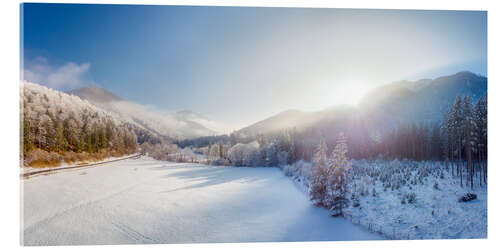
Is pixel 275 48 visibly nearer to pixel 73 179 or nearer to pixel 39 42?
pixel 39 42

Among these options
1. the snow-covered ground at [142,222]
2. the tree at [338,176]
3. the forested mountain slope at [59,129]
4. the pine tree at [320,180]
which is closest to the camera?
the snow-covered ground at [142,222]

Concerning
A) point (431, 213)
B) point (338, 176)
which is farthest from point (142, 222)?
point (431, 213)

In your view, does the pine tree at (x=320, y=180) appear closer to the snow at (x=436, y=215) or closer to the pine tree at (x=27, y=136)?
the snow at (x=436, y=215)

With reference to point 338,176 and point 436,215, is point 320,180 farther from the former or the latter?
point 436,215

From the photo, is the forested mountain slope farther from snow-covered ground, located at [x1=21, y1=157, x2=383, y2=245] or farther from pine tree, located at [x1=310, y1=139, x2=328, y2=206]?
pine tree, located at [x1=310, y1=139, x2=328, y2=206]

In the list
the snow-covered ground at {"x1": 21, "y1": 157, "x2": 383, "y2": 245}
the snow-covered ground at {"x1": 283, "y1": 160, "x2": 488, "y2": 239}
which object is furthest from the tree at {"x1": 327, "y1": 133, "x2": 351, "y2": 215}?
the snow-covered ground at {"x1": 21, "y1": 157, "x2": 383, "y2": 245}

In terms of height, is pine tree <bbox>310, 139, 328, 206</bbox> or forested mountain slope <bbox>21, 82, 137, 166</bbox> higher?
forested mountain slope <bbox>21, 82, 137, 166</bbox>

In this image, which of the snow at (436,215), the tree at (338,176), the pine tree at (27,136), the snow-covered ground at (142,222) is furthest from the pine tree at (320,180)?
the pine tree at (27,136)

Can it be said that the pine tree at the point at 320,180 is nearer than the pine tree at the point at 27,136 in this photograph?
No

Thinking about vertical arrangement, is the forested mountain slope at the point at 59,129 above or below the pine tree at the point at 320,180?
above

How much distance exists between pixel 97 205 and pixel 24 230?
142 cm

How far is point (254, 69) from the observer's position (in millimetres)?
4387

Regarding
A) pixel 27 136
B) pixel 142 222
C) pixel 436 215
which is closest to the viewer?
pixel 27 136
